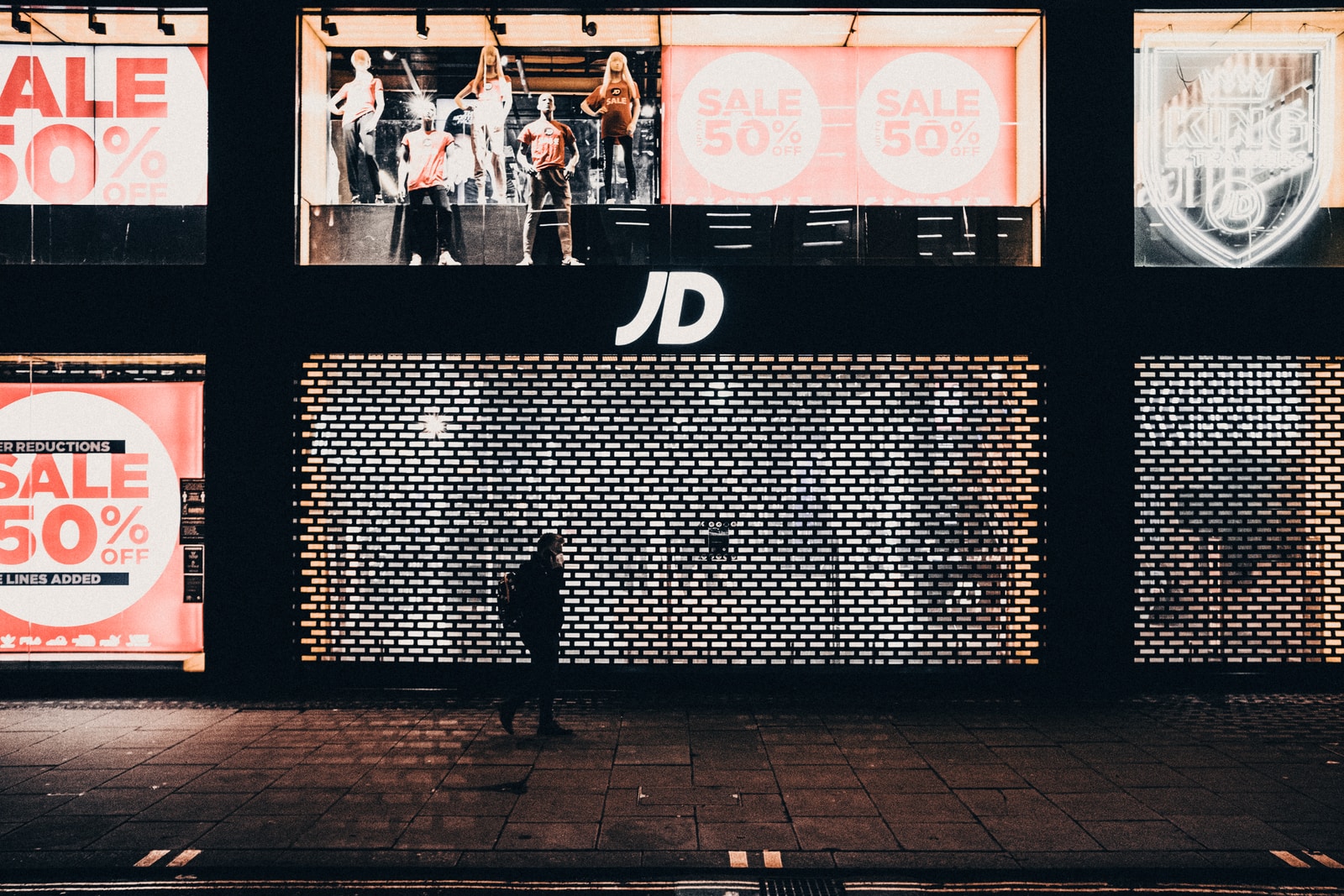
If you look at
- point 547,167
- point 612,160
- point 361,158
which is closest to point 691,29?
point 612,160

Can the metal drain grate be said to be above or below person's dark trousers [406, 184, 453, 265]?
below

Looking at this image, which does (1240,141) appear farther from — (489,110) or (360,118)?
(360,118)

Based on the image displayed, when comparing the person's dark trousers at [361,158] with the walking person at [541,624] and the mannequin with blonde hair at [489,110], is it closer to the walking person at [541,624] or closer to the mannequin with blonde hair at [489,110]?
the mannequin with blonde hair at [489,110]

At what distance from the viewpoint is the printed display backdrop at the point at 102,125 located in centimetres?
871

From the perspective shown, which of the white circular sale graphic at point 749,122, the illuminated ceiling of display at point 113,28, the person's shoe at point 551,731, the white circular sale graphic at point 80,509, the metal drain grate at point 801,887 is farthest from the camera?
the white circular sale graphic at point 749,122

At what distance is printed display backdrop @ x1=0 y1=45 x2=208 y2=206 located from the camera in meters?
8.71

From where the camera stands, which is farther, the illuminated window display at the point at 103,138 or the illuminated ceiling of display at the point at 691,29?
the illuminated ceiling of display at the point at 691,29

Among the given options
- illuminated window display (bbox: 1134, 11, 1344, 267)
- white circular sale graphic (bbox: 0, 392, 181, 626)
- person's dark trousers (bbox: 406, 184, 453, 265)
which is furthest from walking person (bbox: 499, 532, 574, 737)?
illuminated window display (bbox: 1134, 11, 1344, 267)

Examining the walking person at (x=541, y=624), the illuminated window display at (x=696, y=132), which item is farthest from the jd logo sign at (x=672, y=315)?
the walking person at (x=541, y=624)

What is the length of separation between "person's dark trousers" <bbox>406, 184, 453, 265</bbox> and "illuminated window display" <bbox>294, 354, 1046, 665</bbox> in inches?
51.1

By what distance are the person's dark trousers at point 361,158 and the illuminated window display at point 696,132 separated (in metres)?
0.02

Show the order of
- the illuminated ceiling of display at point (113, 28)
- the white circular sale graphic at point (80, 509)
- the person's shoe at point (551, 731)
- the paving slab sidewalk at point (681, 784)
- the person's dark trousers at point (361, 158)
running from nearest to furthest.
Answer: the paving slab sidewalk at point (681, 784)
the person's shoe at point (551, 731)
the white circular sale graphic at point (80, 509)
the illuminated ceiling of display at point (113, 28)
the person's dark trousers at point (361, 158)

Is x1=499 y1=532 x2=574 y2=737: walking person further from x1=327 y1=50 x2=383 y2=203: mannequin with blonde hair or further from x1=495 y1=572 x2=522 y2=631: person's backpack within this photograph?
x1=327 y1=50 x2=383 y2=203: mannequin with blonde hair

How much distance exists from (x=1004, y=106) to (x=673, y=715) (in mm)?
7567
